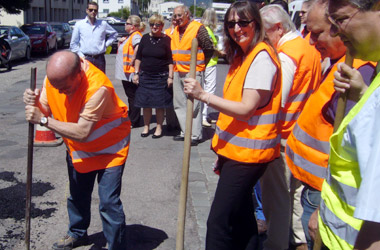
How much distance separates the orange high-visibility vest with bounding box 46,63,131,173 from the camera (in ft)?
10.3

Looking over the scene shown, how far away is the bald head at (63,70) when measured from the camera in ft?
9.44

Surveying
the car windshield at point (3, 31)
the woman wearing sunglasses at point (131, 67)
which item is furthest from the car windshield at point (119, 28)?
the woman wearing sunglasses at point (131, 67)

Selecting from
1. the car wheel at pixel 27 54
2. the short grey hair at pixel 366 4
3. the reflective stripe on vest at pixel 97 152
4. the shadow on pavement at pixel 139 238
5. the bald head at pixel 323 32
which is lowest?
the shadow on pavement at pixel 139 238

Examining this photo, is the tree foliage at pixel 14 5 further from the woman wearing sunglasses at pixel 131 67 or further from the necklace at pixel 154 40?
the necklace at pixel 154 40

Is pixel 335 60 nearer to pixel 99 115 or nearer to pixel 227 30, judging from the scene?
pixel 227 30

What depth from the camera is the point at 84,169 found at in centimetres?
324

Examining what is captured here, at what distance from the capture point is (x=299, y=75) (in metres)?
3.40

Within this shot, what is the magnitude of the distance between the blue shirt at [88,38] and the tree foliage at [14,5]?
1731 centimetres

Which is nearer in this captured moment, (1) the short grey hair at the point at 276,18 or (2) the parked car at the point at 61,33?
(1) the short grey hair at the point at 276,18

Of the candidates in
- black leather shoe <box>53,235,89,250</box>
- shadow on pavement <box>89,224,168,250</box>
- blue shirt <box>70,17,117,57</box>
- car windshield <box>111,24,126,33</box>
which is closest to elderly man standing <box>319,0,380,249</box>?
shadow on pavement <box>89,224,168,250</box>

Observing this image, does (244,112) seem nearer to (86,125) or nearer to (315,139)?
(315,139)

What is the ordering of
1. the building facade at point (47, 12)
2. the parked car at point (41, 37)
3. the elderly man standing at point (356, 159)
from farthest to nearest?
the building facade at point (47, 12) → the parked car at point (41, 37) → the elderly man standing at point (356, 159)

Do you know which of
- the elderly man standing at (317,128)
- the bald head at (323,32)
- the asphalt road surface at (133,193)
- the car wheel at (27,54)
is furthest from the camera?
the car wheel at (27,54)

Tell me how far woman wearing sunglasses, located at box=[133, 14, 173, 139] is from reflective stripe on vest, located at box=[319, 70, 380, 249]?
5293 mm
